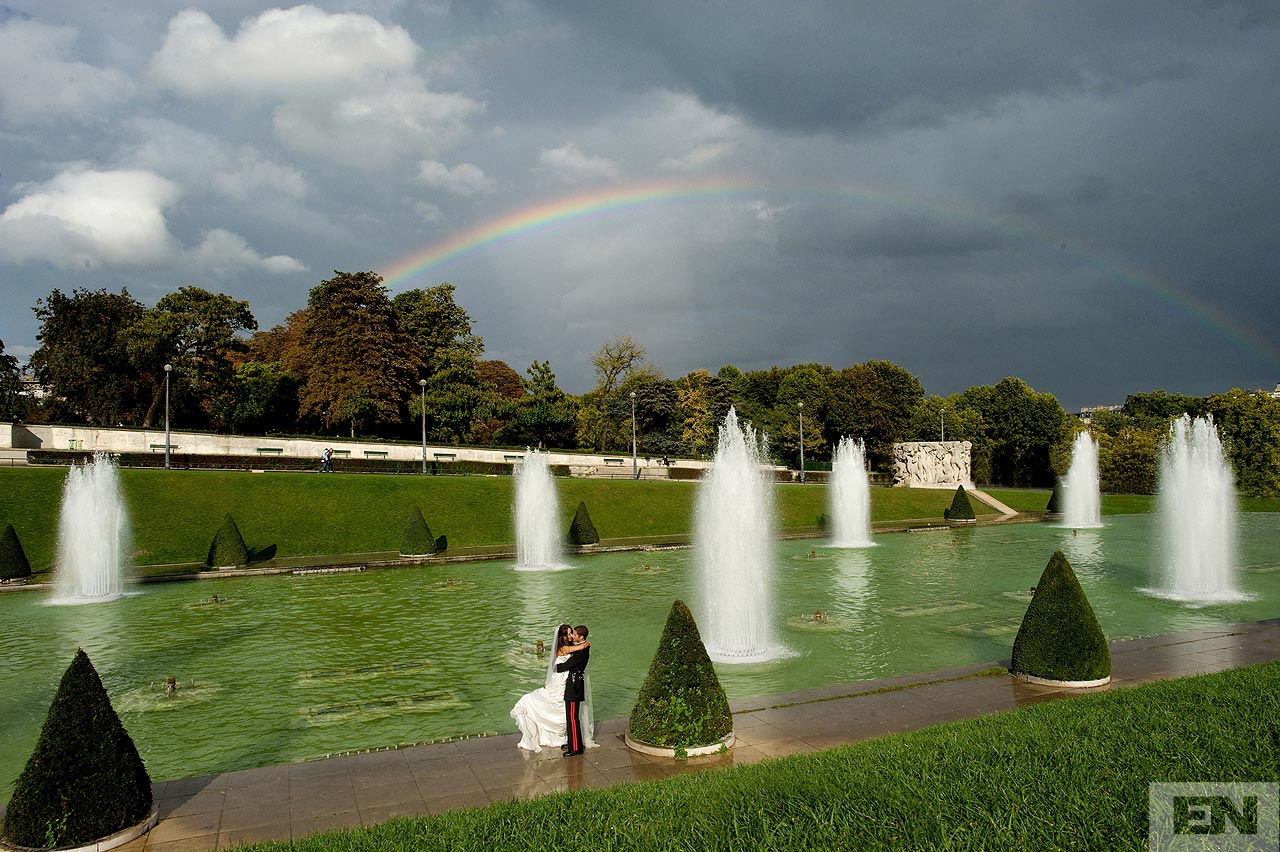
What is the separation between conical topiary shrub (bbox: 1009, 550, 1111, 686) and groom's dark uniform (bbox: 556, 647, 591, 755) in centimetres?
747

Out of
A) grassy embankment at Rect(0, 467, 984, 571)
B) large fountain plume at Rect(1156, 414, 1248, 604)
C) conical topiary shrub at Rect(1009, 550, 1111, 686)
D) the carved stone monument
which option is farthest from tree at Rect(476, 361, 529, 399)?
conical topiary shrub at Rect(1009, 550, 1111, 686)

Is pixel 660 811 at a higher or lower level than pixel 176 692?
higher

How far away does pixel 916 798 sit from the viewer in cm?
757

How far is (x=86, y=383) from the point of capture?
204ft

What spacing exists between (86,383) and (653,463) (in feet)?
148

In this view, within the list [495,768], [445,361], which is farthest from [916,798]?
[445,361]

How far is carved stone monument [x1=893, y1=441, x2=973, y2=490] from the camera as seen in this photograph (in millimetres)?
66750

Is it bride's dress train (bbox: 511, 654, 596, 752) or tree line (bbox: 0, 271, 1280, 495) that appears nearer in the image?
bride's dress train (bbox: 511, 654, 596, 752)

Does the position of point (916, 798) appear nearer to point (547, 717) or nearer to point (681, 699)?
point (681, 699)

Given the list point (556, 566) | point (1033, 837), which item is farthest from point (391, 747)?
point (556, 566)

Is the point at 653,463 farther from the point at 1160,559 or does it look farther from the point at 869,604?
the point at 869,604

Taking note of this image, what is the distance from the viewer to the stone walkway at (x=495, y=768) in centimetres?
850

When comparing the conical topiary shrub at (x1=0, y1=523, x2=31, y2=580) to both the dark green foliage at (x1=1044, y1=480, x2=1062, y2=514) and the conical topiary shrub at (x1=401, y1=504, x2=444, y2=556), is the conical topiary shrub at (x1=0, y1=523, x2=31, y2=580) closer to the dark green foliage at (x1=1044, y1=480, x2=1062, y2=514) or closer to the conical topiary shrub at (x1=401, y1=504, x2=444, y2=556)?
the conical topiary shrub at (x1=401, y1=504, x2=444, y2=556)

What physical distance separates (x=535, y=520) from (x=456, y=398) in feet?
139
